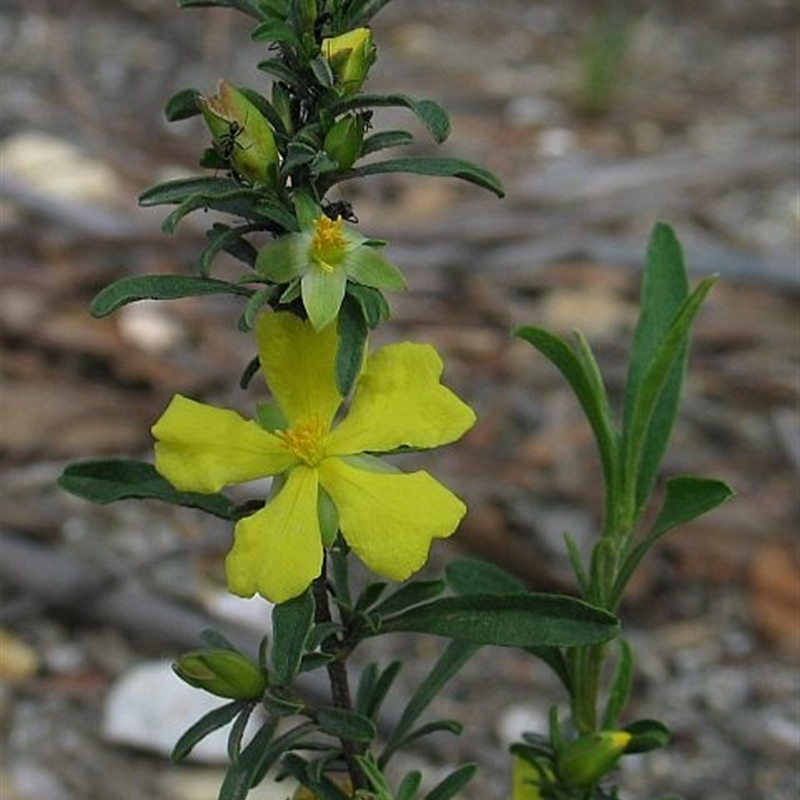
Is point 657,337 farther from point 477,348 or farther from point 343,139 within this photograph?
point 477,348

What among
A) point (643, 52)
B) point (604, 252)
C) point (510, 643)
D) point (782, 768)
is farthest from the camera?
point (643, 52)

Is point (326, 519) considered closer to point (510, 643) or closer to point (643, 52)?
point (510, 643)

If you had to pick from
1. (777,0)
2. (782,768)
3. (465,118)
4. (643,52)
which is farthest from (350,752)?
(777,0)

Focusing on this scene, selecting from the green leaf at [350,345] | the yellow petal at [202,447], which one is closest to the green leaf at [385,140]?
the green leaf at [350,345]

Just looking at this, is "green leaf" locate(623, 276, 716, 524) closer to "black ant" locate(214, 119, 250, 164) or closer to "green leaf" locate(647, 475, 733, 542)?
"green leaf" locate(647, 475, 733, 542)

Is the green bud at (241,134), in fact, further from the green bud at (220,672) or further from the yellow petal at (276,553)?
the green bud at (220,672)

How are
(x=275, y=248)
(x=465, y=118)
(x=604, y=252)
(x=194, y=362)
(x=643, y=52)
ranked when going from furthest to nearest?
(x=643, y=52) → (x=465, y=118) → (x=604, y=252) → (x=194, y=362) → (x=275, y=248)

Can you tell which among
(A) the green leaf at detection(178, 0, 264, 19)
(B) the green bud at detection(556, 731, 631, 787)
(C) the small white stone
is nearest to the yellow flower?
(A) the green leaf at detection(178, 0, 264, 19)
